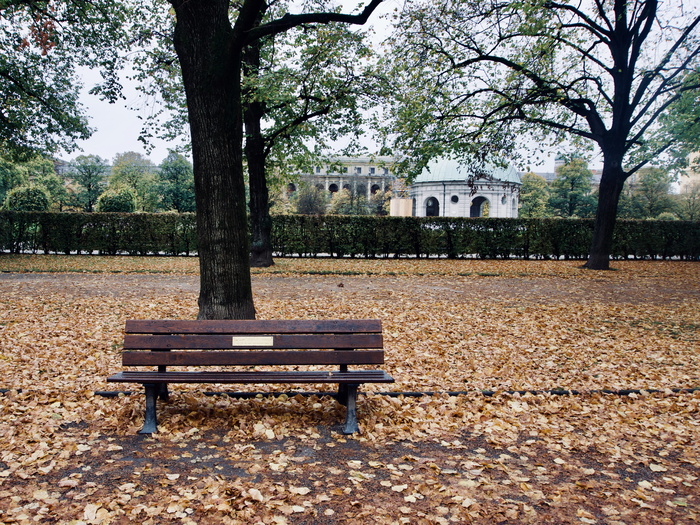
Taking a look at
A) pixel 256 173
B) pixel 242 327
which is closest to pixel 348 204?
pixel 256 173

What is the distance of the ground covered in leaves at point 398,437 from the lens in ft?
9.79

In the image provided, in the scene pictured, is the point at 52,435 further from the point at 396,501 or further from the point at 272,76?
the point at 272,76

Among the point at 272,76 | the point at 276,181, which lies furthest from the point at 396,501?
the point at 276,181

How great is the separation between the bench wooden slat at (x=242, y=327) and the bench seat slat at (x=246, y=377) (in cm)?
33

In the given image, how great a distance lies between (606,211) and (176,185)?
4654 cm

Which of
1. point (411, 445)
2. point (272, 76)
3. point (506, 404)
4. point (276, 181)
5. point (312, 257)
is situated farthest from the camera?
point (312, 257)

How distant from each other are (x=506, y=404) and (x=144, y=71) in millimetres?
14021

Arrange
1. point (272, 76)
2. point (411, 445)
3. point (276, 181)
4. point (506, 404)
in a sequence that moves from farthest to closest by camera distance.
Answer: point (276, 181) < point (272, 76) < point (506, 404) < point (411, 445)

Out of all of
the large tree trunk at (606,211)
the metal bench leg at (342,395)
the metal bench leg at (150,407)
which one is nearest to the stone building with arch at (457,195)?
the large tree trunk at (606,211)

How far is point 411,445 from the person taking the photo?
154 inches

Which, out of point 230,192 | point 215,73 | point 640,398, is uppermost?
point 215,73

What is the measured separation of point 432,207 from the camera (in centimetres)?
6744

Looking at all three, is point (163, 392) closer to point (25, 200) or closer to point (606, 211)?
point (606, 211)

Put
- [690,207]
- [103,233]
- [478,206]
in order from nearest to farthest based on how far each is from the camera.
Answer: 1. [103,233]
2. [690,207]
3. [478,206]
